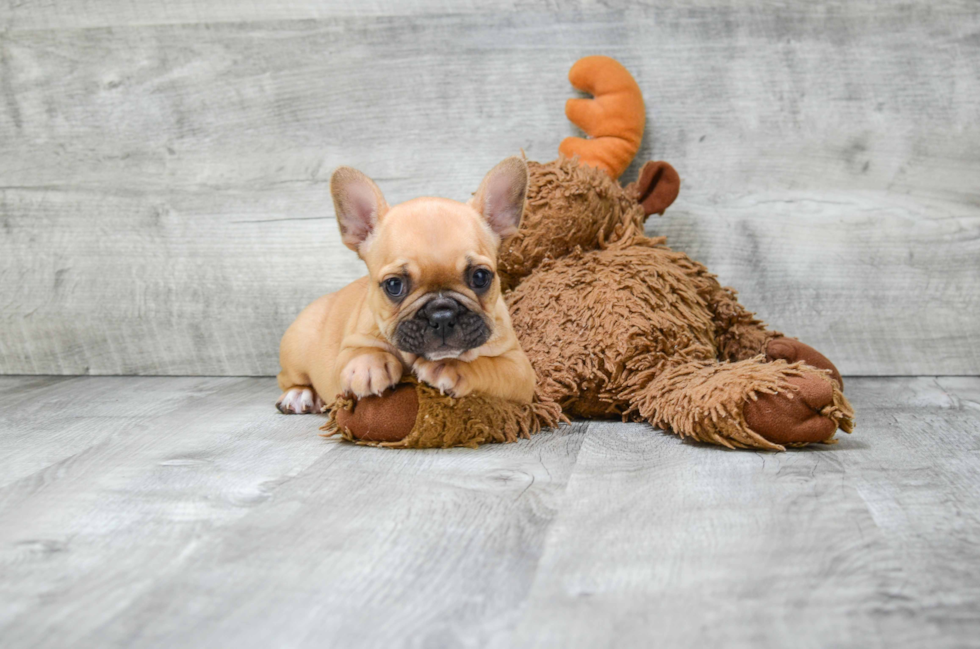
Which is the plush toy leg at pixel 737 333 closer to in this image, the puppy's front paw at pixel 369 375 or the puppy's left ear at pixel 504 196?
the puppy's left ear at pixel 504 196

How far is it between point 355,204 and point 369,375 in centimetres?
44

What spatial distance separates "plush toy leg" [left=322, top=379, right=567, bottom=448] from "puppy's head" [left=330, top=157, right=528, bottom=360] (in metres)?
0.11

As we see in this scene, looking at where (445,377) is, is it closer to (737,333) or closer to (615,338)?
(615,338)

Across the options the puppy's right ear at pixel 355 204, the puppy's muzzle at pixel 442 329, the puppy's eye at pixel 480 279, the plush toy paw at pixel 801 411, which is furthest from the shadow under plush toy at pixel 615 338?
the puppy's right ear at pixel 355 204

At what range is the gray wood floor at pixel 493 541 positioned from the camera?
1.08m

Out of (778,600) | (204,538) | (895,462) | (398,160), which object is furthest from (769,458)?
(398,160)

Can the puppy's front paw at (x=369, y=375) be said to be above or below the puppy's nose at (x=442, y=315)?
below

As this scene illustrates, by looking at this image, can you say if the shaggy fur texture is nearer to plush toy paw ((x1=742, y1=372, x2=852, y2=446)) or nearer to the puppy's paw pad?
plush toy paw ((x1=742, y1=372, x2=852, y2=446))

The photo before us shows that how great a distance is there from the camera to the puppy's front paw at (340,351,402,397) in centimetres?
195

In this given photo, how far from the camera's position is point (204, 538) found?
1.41 meters

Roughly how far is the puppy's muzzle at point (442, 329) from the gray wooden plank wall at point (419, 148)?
48.2 inches

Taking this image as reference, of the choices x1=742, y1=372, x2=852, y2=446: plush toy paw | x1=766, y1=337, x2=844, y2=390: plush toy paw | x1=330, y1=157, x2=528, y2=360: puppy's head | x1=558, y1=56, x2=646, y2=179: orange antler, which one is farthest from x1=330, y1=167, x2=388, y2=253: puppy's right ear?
x1=766, y1=337, x2=844, y2=390: plush toy paw

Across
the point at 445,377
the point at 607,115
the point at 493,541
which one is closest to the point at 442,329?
the point at 445,377

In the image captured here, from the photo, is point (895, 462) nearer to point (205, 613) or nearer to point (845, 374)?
point (845, 374)
